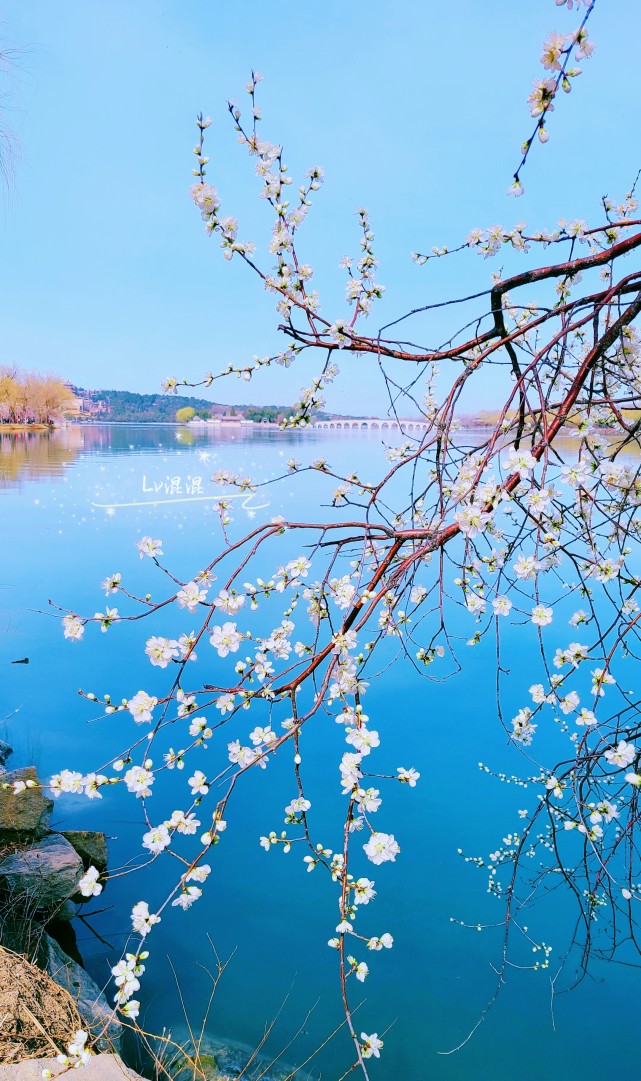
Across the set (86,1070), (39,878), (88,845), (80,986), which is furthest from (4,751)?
(86,1070)

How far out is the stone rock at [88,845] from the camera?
425cm

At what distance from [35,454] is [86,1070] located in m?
31.7

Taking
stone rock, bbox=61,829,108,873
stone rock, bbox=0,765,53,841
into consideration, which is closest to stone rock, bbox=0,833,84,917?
stone rock, bbox=0,765,53,841

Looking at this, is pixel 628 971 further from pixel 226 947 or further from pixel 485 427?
pixel 485 427

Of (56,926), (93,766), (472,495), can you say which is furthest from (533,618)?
(93,766)

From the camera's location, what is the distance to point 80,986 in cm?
324

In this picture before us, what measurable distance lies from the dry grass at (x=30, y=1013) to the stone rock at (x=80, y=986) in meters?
0.33

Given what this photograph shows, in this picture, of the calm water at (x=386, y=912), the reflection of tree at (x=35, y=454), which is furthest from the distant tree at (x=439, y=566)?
the reflection of tree at (x=35, y=454)

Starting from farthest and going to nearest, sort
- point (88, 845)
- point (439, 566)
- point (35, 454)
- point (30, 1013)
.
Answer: point (35, 454)
point (88, 845)
point (30, 1013)
point (439, 566)

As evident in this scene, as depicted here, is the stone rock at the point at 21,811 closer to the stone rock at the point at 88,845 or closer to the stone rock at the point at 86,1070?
the stone rock at the point at 88,845

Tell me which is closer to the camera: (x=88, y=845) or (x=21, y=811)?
(x=21, y=811)

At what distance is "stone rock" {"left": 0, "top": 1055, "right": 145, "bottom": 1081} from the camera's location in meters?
2.14

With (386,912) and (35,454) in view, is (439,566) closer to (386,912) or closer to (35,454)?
(386,912)

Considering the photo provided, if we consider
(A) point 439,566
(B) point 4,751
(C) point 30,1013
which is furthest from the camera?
(B) point 4,751
